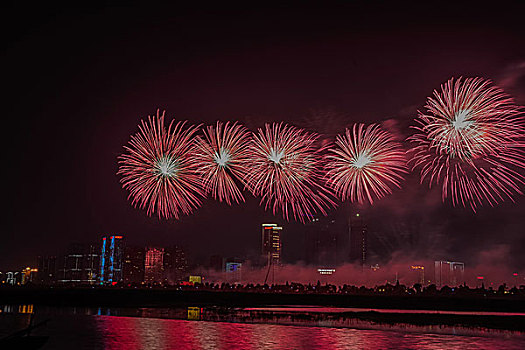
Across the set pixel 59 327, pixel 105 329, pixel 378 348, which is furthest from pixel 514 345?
pixel 59 327

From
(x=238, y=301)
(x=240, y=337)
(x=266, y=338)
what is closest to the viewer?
(x=266, y=338)

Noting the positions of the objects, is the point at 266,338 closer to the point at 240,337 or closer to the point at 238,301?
the point at 240,337

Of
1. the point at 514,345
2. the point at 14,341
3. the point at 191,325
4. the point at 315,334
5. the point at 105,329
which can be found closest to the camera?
the point at 14,341

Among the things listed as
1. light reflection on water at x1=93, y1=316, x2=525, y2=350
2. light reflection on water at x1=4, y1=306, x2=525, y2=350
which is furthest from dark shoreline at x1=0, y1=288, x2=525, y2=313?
light reflection on water at x1=93, y1=316, x2=525, y2=350

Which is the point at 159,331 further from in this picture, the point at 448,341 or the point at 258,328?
the point at 448,341

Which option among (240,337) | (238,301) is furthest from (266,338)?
(238,301)

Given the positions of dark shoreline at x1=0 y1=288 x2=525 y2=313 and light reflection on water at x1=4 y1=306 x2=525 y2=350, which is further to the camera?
dark shoreline at x1=0 y1=288 x2=525 y2=313

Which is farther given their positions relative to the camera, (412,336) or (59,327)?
(59,327)

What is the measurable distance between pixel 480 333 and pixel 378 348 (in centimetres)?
1404

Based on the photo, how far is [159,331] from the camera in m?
38.6

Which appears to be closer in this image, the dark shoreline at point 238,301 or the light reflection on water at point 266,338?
the light reflection on water at point 266,338

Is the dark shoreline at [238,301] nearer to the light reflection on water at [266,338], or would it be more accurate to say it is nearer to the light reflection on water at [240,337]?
the light reflection on water at [240,337]

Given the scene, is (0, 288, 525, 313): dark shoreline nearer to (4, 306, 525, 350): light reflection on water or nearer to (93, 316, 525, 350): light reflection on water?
(4, 306, 525, 350): light reflection on water

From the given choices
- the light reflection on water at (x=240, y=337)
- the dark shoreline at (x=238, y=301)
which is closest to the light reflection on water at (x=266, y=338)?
the light reflection on water at (x=240, y=337)
